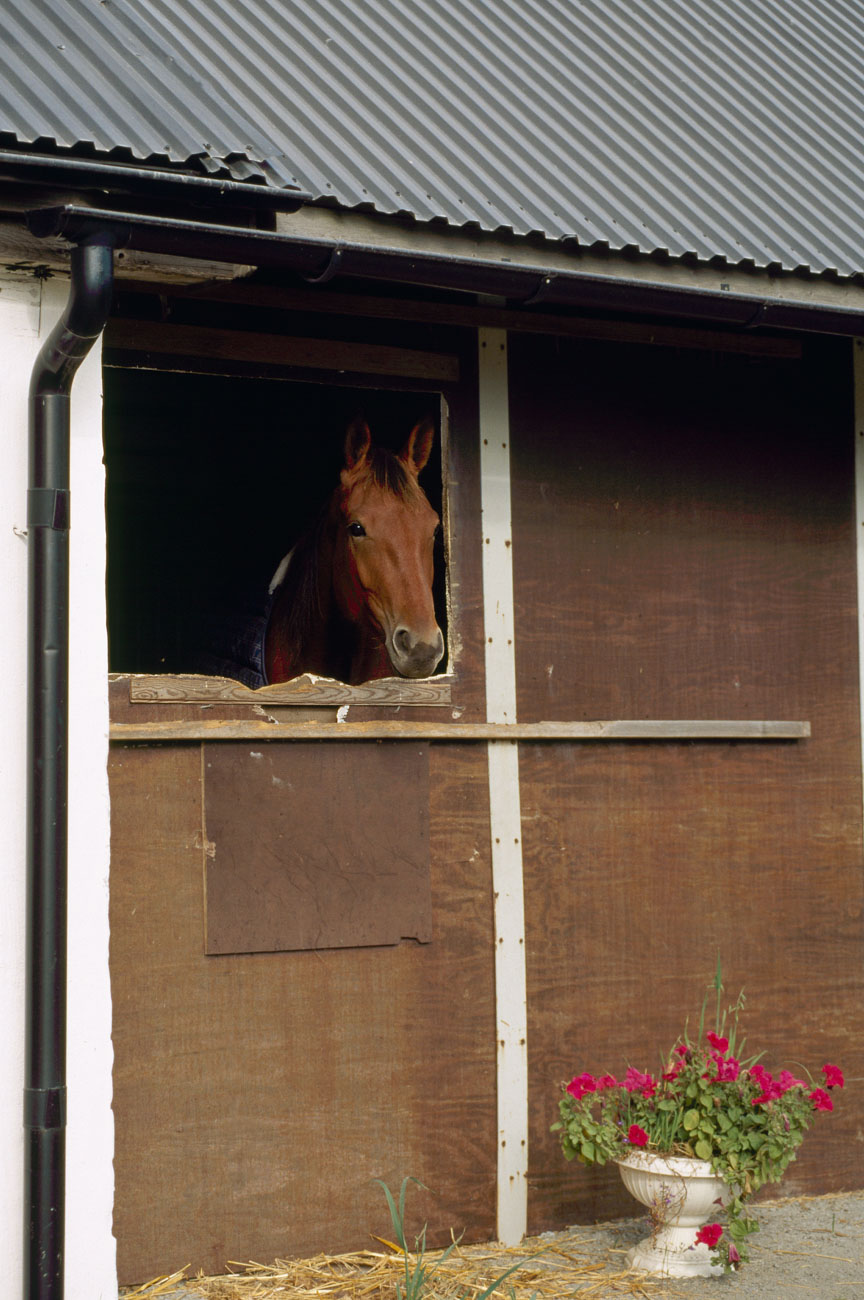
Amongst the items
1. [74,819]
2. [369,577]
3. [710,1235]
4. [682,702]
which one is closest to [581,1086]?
[710,1235]

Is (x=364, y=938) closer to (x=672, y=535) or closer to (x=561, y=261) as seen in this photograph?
(x=672, y=535)

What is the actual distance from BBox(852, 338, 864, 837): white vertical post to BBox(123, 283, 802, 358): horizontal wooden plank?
0.94 feet

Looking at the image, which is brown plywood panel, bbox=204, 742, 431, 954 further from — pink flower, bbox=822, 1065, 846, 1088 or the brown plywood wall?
pink flower, bbox=822, 1065, 846, 1088

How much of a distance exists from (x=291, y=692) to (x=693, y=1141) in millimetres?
1821

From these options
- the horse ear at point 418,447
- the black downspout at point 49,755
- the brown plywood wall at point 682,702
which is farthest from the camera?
the brown plywood wall at point 682,702

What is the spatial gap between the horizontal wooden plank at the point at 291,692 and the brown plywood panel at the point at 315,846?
14 cm

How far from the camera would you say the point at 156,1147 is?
4418mm

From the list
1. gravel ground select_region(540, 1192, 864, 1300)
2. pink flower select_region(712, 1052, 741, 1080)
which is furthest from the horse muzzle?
gravel ground select_region(540, 1192, 864, 1300)

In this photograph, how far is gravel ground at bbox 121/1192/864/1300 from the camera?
441 centimetres

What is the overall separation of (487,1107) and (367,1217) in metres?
0.51

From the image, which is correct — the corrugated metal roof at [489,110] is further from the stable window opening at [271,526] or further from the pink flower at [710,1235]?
the pink flower at [710,1235]

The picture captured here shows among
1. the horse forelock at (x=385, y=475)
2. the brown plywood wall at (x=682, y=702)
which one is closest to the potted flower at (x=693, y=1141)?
the brown plywood wall at (x=682, y=702)

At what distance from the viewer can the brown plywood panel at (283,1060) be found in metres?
4.43

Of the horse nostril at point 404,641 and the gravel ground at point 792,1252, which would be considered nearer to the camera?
the gravel ground at point 792,1252
